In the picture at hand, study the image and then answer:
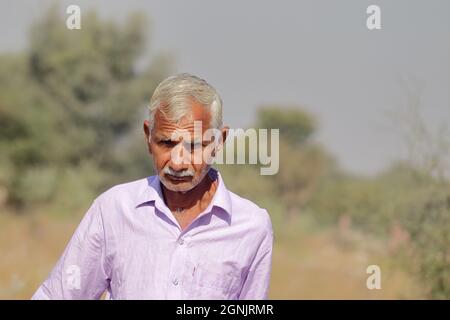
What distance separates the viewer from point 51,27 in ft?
99.0

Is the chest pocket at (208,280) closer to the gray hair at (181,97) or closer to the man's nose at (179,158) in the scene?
the man's nose at (179,158)

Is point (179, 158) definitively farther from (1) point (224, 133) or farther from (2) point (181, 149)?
(1) point (224, 133)

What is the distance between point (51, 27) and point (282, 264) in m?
13.4

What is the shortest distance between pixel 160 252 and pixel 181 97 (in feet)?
1.51

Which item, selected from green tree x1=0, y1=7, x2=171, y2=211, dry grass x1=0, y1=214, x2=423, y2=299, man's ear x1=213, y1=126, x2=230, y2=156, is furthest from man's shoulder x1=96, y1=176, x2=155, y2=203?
green tree x1=0, y1=7, x2=171, y2=211

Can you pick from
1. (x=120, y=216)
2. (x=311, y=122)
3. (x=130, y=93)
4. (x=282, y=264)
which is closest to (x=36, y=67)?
(x=130, y=93)

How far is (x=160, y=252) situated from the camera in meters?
2.87

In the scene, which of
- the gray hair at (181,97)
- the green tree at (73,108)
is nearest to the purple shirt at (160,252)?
the gray hair at (181,97)

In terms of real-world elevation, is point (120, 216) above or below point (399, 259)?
above

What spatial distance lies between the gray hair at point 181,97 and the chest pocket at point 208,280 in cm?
42

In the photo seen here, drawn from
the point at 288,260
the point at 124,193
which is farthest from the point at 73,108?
the point at 124,193

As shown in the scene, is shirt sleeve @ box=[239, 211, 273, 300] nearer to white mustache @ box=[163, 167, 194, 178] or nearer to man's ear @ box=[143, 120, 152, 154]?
white mustache @ box=[163, 167, 194, 178]
